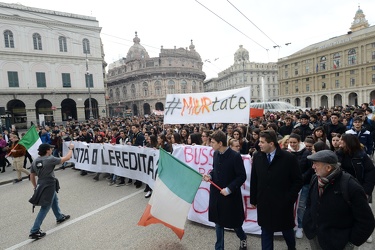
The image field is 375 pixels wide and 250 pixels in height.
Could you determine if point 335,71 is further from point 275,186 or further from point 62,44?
point 275,186

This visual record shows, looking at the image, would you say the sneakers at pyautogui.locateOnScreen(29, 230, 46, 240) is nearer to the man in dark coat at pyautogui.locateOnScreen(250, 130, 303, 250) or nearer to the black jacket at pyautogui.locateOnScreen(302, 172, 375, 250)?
the man in dark coat at pyautogui.locateOnScreen(250, 130, 303, 250)

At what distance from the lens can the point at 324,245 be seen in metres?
2.24

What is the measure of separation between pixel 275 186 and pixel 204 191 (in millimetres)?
1869

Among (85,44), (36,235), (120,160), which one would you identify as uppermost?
(85,44)

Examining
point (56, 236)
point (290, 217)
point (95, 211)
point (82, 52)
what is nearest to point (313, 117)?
point (290, 217)

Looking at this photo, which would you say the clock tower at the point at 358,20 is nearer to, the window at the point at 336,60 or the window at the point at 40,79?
the window at the point at 336,60

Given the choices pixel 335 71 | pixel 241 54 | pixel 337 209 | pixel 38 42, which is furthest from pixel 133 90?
pixel 337 209

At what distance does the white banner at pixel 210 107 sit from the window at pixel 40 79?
33465 mm

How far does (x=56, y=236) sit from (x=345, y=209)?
4717 millimetres

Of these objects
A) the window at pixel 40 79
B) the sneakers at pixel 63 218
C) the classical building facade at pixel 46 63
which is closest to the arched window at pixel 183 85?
the classical building facade at pixel 46 63

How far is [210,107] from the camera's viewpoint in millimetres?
7168

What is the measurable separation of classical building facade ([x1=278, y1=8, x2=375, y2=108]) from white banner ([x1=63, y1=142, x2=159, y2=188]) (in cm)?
6311

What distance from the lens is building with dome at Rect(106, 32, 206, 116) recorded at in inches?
2771

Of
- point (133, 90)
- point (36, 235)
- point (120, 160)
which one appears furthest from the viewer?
point (133, 90)
